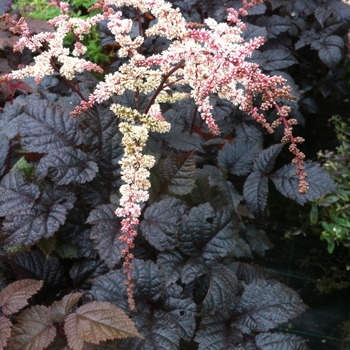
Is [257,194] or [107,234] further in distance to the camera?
[257,194]

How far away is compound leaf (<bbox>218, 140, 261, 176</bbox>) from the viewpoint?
1.33 metres

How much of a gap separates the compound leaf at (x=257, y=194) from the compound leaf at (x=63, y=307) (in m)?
0.56

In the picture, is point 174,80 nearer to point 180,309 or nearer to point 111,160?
point 111,160

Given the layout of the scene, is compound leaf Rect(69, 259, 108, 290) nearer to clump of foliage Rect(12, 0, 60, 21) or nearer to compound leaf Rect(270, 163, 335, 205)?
compound leaf Rect(270, 163, 335, 205)

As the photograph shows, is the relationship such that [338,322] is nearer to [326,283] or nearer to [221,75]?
[326,283]

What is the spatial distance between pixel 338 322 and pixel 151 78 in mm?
1467

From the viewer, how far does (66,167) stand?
105cm

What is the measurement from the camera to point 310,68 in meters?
2.03

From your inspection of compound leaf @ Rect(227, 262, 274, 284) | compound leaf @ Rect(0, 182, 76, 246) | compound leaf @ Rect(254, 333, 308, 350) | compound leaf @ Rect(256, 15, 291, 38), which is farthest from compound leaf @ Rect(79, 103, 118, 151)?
compound leaf @ Rect(256, 15, 291, 38)

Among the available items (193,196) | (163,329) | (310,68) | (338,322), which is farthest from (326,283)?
(163,329)

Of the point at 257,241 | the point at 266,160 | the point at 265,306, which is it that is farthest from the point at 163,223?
the point at 257,241

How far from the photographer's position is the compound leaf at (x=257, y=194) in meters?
1.25

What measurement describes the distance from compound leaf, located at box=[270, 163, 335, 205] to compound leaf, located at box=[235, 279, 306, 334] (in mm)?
257

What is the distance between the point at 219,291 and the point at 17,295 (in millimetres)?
433
